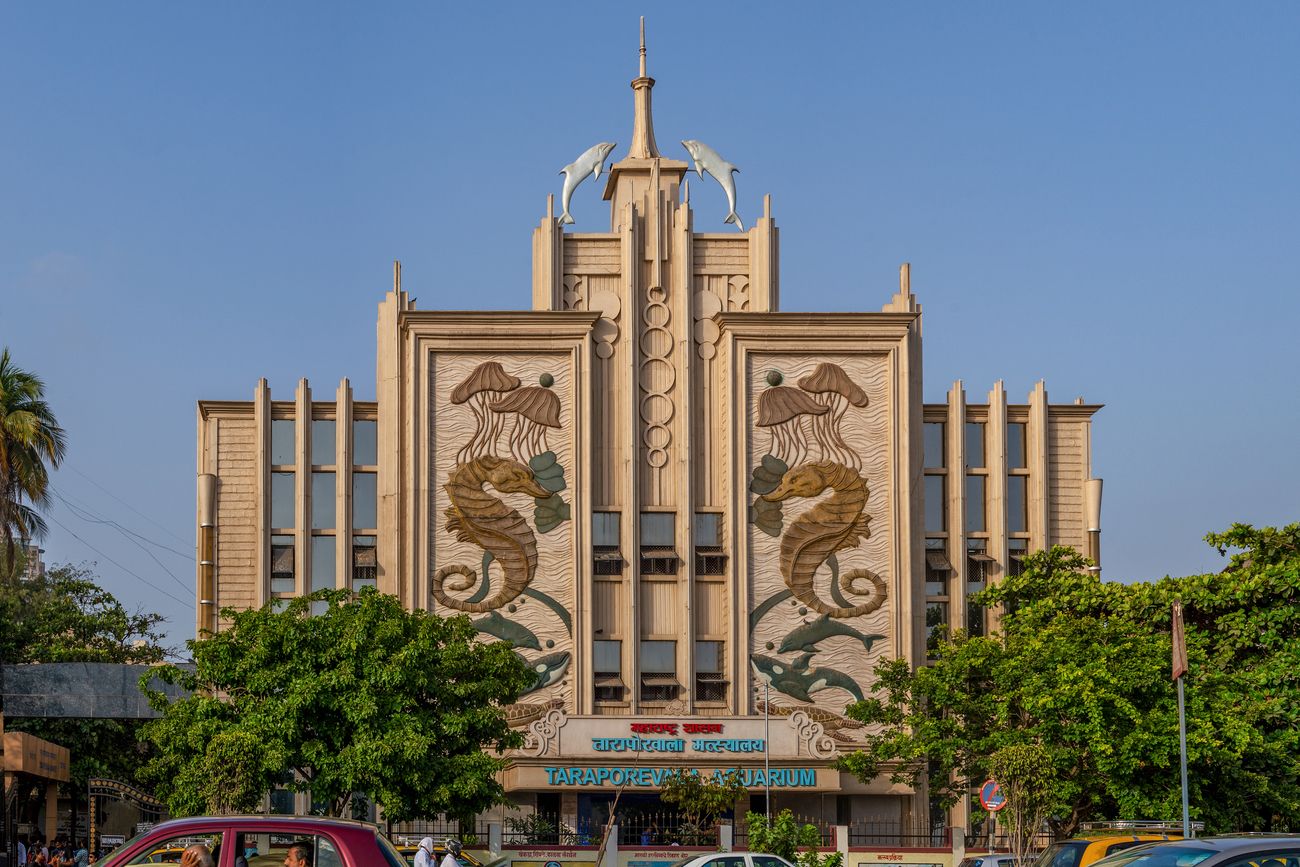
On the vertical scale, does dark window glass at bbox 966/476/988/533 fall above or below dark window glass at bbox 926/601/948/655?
above

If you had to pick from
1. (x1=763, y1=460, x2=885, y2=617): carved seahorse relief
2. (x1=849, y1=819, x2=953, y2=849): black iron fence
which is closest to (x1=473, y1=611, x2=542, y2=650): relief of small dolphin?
(x1=763, y1=460, x2=885, y2=617): carved seahorse relief

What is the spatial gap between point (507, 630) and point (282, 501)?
333 inches

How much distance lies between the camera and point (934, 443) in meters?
56.2

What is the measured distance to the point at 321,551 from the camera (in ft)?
179

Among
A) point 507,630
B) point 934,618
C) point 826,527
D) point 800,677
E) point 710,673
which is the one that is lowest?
point 800,677

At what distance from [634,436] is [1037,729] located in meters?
16.9

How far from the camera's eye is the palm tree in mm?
44906

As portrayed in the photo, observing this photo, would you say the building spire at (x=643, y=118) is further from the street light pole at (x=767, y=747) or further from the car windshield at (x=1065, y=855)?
the car windshield at (x=1065, y=855)

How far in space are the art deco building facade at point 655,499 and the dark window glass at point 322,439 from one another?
2.7 inches

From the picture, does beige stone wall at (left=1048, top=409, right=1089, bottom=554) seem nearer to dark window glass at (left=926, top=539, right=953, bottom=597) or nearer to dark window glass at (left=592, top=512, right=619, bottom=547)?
dark window glass at (left=926, top=539, right=953, bottom=597)

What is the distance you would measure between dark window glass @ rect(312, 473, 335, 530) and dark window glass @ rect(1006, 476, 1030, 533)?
2094 centimetres

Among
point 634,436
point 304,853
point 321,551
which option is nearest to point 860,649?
point 634,436

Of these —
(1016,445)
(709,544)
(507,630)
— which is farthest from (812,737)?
(1016,445)

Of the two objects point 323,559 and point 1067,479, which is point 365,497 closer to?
point 323,559
